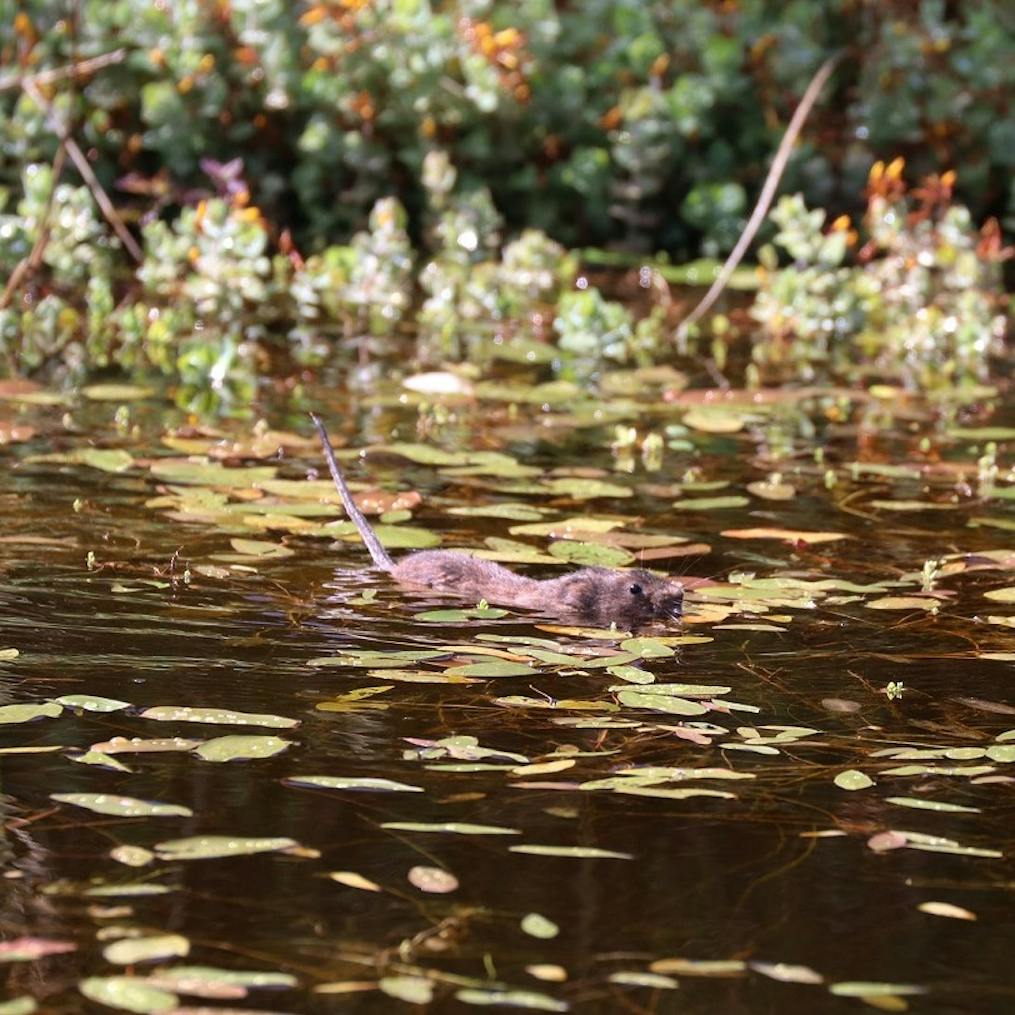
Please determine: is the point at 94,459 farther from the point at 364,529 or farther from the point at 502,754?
the point at 502,754

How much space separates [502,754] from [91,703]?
89 cm

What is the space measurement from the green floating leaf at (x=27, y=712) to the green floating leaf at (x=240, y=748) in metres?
0.37

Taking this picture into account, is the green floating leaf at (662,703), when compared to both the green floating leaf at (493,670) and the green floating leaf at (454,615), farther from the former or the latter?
the green floating leaf at (454,615)

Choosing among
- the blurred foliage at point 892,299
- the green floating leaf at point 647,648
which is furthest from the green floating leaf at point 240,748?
the blurred foliage at point 892,299

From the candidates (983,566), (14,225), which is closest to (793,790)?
(983,566)

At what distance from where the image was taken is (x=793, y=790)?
4133mm

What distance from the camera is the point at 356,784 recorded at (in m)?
4.00

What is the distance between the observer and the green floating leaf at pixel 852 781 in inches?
163

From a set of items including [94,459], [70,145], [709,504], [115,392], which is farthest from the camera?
[70,145]

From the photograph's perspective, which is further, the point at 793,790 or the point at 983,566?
the point at 983,566

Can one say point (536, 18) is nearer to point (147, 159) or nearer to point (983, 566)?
point (147, 159)

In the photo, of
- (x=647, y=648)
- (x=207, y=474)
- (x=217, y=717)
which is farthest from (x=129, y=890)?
(x=207, y=474)

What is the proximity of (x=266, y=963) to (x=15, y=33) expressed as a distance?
9.02 meters

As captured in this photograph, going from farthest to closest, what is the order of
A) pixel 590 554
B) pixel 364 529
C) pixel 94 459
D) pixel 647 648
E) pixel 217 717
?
1. pixel 94 459
2. pixel 590 554
3. pixel 364 529
4. pixel 647 648
5. pixel 217 717
